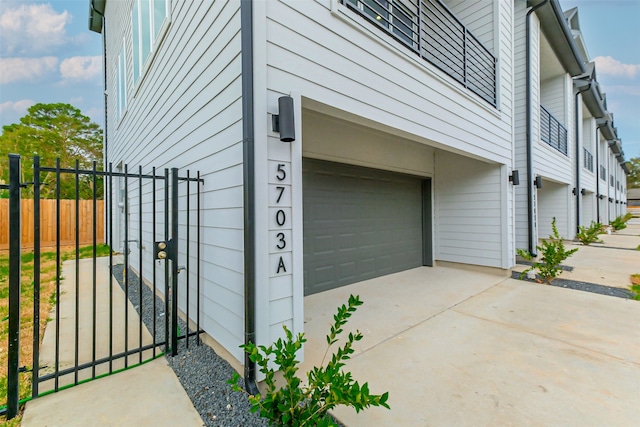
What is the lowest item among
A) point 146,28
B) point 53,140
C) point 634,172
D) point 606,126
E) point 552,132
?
point 552,132

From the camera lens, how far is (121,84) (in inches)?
261

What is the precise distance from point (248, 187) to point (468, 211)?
5191 mm

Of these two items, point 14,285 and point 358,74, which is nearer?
point 14,285

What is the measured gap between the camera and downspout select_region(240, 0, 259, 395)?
6.43 ft

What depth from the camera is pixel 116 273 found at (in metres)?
5.70

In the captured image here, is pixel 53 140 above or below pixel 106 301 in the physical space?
above

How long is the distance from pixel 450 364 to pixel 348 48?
2944 mm

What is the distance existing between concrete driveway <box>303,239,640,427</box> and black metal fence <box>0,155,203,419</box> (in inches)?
57.4

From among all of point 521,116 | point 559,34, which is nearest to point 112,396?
point 521,116

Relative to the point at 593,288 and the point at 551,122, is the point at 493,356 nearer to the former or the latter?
the point at 593,288

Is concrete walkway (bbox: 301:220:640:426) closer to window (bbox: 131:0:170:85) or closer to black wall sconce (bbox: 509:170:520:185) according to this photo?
black wall sconce (bbox: 509:170:520:185)

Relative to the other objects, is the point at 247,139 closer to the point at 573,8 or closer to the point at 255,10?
the point at 255,10

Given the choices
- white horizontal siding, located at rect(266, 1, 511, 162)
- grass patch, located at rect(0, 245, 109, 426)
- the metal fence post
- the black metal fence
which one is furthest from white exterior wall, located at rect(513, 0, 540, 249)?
grass patch, located at rect(0, 245, 109, 426)

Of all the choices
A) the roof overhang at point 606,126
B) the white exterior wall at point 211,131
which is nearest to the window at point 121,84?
the white exterior wall at point 211,131
